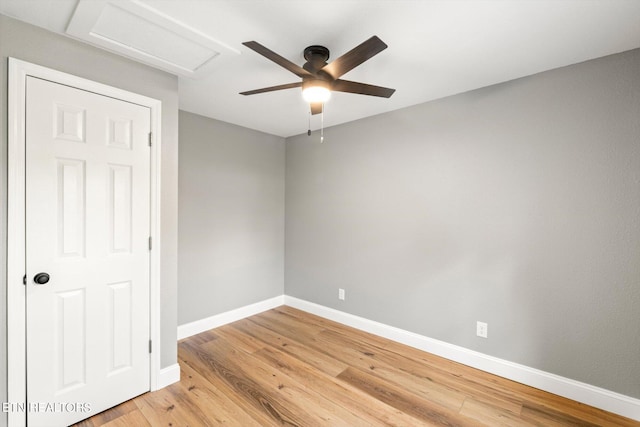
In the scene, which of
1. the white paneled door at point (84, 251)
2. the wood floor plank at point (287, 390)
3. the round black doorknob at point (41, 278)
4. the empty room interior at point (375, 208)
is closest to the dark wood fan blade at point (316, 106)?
the empty room interior at point (375, 208)

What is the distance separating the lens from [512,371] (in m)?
2.37

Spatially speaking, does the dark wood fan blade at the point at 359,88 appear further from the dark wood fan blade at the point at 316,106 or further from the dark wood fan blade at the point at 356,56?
the dark wood fan blade at the point at 316,106

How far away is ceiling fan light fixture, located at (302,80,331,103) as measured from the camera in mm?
1804

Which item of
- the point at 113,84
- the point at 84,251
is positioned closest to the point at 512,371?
the point at 84,251

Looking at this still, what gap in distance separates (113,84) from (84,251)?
3.76 ft

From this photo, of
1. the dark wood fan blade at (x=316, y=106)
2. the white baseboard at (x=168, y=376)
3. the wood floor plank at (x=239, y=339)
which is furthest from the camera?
the wood floor plank at (x=239, y=339)

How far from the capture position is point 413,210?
2967 millimetres

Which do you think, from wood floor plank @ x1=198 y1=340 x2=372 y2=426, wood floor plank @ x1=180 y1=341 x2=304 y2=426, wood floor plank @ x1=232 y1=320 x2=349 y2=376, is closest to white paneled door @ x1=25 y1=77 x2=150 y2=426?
wood floor plank @ x1=180 y1=341 x2=304 y2=426

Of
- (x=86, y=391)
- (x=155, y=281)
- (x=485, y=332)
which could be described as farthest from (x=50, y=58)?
(x=485, y=332)

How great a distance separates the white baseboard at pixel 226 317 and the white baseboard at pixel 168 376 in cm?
81

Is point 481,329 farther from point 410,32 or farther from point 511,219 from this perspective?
point 410,32

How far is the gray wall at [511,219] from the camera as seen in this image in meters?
1.99

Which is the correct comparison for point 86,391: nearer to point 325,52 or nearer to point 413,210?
point 325,52

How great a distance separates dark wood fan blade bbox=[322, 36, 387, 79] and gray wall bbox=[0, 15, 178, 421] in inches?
53.2
